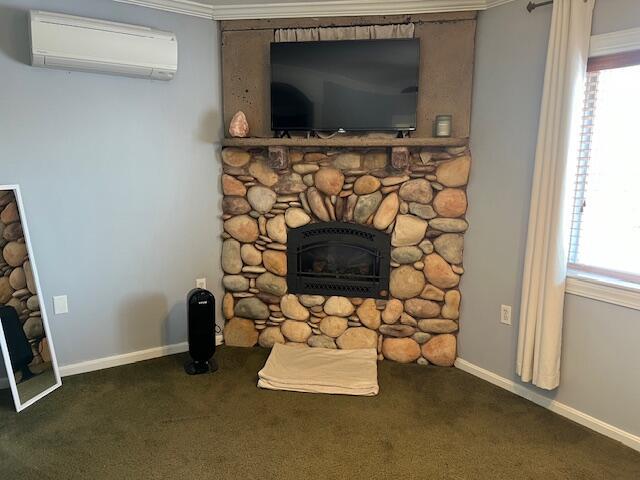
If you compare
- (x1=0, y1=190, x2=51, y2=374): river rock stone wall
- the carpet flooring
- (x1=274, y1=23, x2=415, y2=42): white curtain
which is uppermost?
(x1=274, y1=23, x2=415, y2=42): white curtain

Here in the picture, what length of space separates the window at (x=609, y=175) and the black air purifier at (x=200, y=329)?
83.1 inches

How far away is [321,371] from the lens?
9.23 ft

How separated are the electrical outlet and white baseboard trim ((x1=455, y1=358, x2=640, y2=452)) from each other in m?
0.34

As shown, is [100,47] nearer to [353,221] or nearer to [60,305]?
[60,305]

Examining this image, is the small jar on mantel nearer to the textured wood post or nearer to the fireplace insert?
the fireplace insert

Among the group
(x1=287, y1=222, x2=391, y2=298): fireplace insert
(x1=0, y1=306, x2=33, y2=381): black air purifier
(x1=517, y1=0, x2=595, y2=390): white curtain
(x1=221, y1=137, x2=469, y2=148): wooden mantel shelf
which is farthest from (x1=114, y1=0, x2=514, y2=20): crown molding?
(x1=0, y1=306, x2=33, y2=381): black air purifier

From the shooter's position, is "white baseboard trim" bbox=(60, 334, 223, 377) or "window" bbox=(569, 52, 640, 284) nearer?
"window" bbox=(569, 52, 640, 284)

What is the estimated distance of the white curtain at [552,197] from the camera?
2.18 m

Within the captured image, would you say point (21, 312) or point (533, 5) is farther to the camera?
point (21, 312)

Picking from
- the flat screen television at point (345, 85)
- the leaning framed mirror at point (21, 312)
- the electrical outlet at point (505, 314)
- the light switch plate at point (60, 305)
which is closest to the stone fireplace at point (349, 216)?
the flat screen television at point (345, 85)

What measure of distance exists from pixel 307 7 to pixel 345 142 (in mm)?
879

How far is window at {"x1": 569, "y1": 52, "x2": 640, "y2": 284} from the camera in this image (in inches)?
85.8

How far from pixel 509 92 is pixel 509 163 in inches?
15.6

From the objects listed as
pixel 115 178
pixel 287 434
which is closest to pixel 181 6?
pixel 115 178
